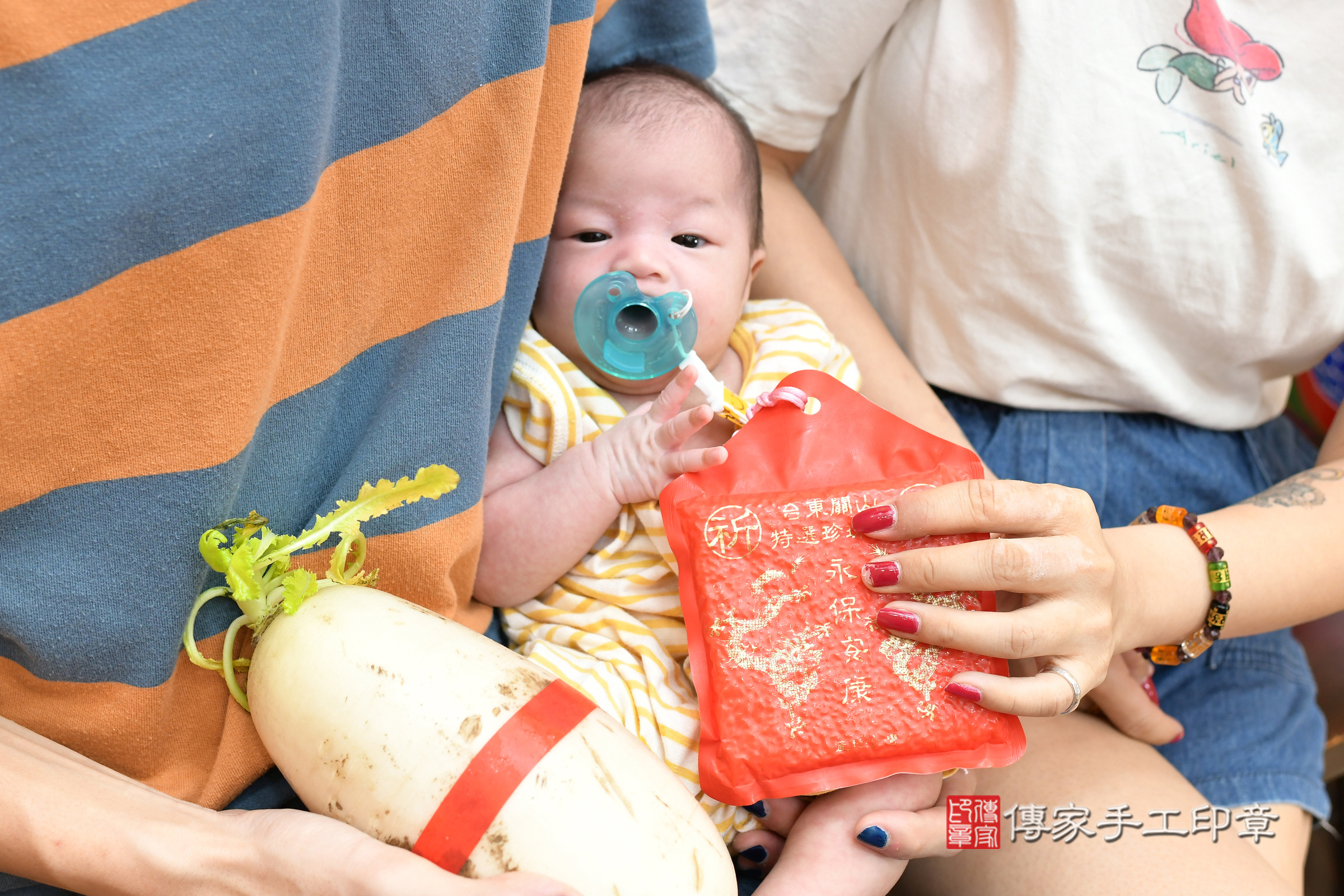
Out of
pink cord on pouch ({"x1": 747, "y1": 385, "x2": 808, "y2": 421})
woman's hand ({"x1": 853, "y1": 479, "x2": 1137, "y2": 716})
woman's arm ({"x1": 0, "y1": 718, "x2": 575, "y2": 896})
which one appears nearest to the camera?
woman's arm ({"x1": 0, "y1": 718, "x2": 575, "y2": 896})

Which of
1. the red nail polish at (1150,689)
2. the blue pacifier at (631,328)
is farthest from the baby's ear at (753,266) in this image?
the red nail polish at (1150,689)

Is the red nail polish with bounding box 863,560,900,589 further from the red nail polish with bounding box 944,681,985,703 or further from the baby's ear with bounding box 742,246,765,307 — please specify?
the baby's ear with bounding box 742,246,765,307

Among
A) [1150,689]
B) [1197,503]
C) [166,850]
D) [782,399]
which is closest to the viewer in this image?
[166,850]

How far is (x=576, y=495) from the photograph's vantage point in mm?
968

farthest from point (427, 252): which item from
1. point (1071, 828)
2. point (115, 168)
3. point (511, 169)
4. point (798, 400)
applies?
point (1071, 828)

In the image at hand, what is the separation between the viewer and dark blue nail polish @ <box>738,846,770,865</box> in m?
0.93

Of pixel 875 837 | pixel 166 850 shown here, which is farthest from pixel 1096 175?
pixel 166 850

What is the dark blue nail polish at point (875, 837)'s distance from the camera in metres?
0.83

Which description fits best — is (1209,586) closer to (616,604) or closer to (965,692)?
(965,692)

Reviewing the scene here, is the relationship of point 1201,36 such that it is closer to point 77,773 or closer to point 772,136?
point 772,136

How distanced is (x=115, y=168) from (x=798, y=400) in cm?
63

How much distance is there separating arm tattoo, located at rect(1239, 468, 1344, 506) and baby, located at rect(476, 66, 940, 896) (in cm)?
55

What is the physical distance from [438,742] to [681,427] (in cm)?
38

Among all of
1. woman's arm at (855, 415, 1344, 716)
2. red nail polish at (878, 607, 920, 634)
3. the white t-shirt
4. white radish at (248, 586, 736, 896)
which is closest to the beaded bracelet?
woman's arm at (855, 415, 1344, 716)
